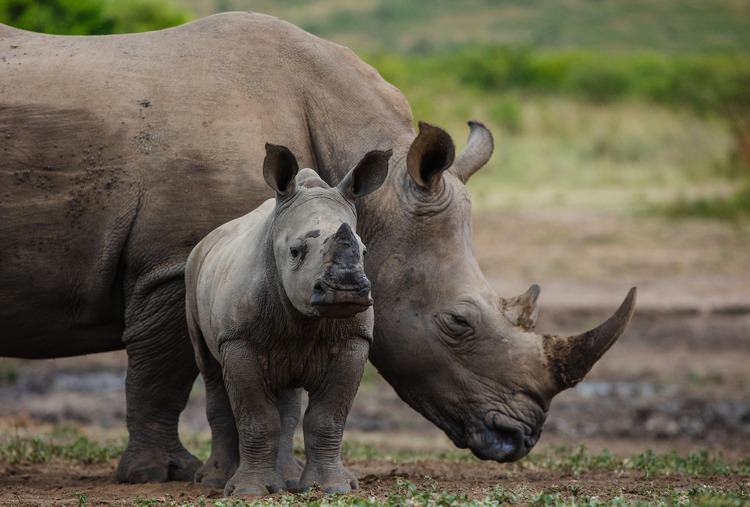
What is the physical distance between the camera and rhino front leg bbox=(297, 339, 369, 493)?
6820 millimetres

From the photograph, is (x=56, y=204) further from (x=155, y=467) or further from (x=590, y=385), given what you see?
(x=590, y=385)

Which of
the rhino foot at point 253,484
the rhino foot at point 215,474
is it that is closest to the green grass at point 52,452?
the rhino foot at point 215,474

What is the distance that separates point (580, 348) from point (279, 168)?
196 centimetres

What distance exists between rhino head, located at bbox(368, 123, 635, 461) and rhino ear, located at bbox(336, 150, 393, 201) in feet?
3.10

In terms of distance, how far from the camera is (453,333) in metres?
7.72

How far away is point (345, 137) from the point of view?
8188 mm

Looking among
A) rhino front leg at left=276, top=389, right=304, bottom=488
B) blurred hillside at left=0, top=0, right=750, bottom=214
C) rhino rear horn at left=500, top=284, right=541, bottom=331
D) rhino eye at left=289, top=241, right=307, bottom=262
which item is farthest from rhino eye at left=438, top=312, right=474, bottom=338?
blurred hillside at left=0, top=0, right=750, bottom=214

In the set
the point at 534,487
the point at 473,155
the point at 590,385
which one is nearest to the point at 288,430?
the point at 534,487

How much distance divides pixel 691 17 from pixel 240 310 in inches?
2936

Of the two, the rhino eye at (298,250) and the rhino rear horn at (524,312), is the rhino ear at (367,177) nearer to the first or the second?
the rhino eye at (298,250)

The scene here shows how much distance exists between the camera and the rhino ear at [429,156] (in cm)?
772

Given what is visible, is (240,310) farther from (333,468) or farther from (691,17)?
(691,17)

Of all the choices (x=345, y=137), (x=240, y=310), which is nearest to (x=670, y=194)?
(x=345, y=137)

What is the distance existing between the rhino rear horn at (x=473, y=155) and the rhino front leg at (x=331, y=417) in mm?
1874
